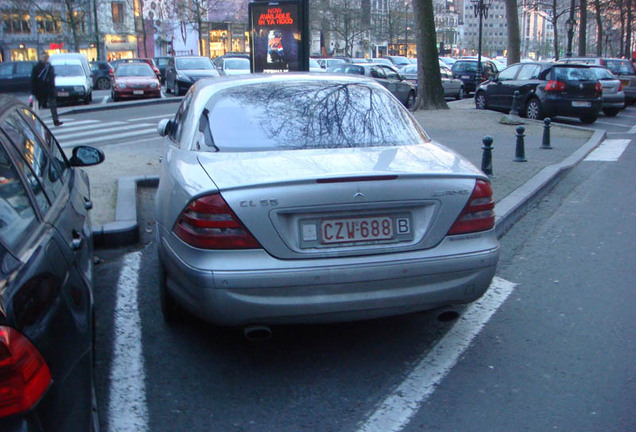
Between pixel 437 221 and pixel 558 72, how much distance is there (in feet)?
54.1

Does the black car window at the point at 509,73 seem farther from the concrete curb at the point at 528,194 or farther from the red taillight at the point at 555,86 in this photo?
the concrete curb at the point at 528,194

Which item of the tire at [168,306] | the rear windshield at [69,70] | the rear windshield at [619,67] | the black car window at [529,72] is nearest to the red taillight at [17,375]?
the tire at [168,306]

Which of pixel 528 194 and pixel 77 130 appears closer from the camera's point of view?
pixel 528 194

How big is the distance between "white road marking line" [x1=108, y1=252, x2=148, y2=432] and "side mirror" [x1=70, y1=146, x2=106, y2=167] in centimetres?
105

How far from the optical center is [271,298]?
3625mm

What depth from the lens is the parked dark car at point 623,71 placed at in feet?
86.4

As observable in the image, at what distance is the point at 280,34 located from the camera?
1773 cm

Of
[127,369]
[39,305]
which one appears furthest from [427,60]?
[39,305]

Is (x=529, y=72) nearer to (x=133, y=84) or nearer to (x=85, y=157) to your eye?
(x=133, y=84)

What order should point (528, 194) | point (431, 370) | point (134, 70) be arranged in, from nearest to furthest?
1. point (431, 370)
2. point (528, 194)
3. point (134, 70)

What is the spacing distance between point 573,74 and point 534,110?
4.35ft

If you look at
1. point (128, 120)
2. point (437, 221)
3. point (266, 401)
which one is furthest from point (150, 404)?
point (128, 120)

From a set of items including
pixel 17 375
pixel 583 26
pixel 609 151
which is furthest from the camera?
pixel 583 26

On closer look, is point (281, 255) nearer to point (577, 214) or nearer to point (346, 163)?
point (346, 163)
